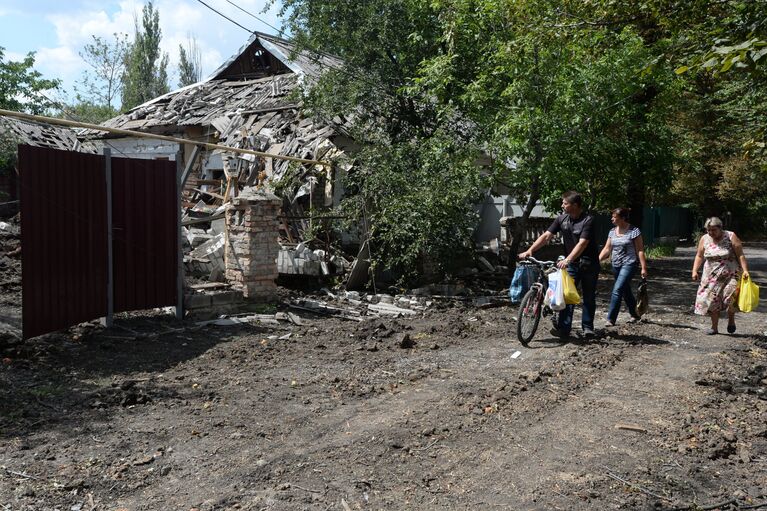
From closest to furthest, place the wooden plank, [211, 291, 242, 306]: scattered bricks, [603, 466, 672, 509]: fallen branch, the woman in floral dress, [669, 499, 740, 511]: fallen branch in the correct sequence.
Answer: [669, 499, 740, 511]: fallen branch < [603, 466, 672, 509]: fallen branch < the woman in floral dress < [211, 291, 242, 306]: scattered bricks < the wooden plank

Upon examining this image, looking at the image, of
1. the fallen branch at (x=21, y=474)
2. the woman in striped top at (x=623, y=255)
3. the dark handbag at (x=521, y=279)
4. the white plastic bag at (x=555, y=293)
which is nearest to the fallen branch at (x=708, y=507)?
the fallen branch at (x=21, y=474)

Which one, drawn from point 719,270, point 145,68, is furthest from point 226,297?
point 145,68

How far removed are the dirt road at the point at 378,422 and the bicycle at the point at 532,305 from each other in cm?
29

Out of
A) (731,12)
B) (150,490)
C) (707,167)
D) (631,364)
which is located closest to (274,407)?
(150,490)

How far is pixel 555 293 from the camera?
7.70 m

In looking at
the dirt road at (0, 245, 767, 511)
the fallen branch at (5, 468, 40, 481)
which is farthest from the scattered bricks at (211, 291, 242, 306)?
the fallen branch at (5, 468, 40, 481)

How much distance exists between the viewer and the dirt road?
3910mm

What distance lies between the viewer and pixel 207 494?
12.5 feet

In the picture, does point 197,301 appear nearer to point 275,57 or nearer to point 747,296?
point 747,296

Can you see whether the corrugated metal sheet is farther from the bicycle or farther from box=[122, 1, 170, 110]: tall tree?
box=[122, 1, 170, 110]: tall tree

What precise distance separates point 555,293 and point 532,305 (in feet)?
1.26

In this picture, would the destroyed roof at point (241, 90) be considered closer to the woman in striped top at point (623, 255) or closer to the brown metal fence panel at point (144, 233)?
the brown metal fence panel at point (144, 233)

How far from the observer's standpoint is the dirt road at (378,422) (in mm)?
3910

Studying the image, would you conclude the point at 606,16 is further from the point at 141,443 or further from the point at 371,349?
the point at 141,443
